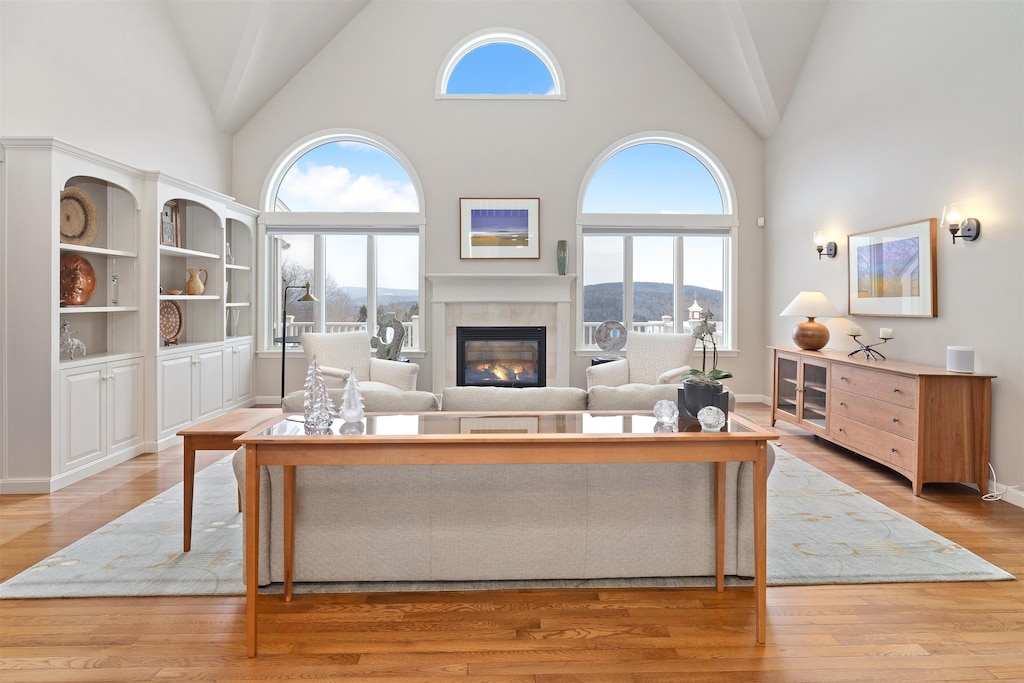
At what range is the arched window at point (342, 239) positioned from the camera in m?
7.16

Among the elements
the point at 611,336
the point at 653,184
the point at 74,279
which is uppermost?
the point at 653,184

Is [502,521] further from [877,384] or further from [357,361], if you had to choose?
[357,361]

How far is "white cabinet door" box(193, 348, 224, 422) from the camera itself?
5.66 m

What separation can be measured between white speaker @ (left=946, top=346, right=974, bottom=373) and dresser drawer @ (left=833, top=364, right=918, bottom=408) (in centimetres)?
27

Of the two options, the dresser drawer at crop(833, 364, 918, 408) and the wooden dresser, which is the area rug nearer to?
the wooden dresser

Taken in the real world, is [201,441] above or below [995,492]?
above

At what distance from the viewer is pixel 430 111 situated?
7062 mm

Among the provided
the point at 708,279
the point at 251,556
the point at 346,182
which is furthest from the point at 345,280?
the point at 251,556

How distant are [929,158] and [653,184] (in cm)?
322

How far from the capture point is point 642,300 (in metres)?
7.45

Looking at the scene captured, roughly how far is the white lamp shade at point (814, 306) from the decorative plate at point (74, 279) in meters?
5.65

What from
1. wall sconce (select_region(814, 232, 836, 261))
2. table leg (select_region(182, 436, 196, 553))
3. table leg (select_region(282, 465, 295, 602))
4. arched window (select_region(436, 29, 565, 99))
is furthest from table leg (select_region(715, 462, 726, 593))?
arched window (select_region(436, 29, 565, 99))

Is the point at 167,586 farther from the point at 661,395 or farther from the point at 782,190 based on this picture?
the point at 782,190

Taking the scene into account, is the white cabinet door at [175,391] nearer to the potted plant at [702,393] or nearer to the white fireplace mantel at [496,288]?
the white fireplace mantel at [496,288]
